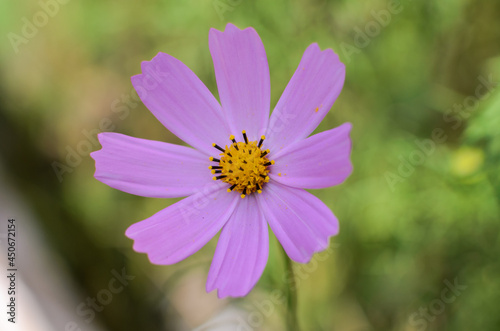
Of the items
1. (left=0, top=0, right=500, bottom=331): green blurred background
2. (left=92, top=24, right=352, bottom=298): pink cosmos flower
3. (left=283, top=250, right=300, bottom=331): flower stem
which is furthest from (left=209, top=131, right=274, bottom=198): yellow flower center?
(left=0, top=0, right=500, bottom=331): green blurred background

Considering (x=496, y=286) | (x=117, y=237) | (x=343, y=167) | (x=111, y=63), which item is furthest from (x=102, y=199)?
(x=496, y=286)

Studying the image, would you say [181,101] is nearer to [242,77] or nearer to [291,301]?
[242,77]

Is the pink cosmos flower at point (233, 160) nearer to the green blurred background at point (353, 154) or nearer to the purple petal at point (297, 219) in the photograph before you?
the purple petal at point (297, 219)

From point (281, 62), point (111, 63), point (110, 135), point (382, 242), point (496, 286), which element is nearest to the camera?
point (110, 135)

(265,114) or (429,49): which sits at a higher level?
(429,49)

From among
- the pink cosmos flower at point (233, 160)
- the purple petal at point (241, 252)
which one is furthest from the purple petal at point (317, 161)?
the purple petal at point (241, 252)

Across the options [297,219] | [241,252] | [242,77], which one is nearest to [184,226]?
[241,252]

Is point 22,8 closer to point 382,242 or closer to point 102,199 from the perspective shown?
point 102,199
